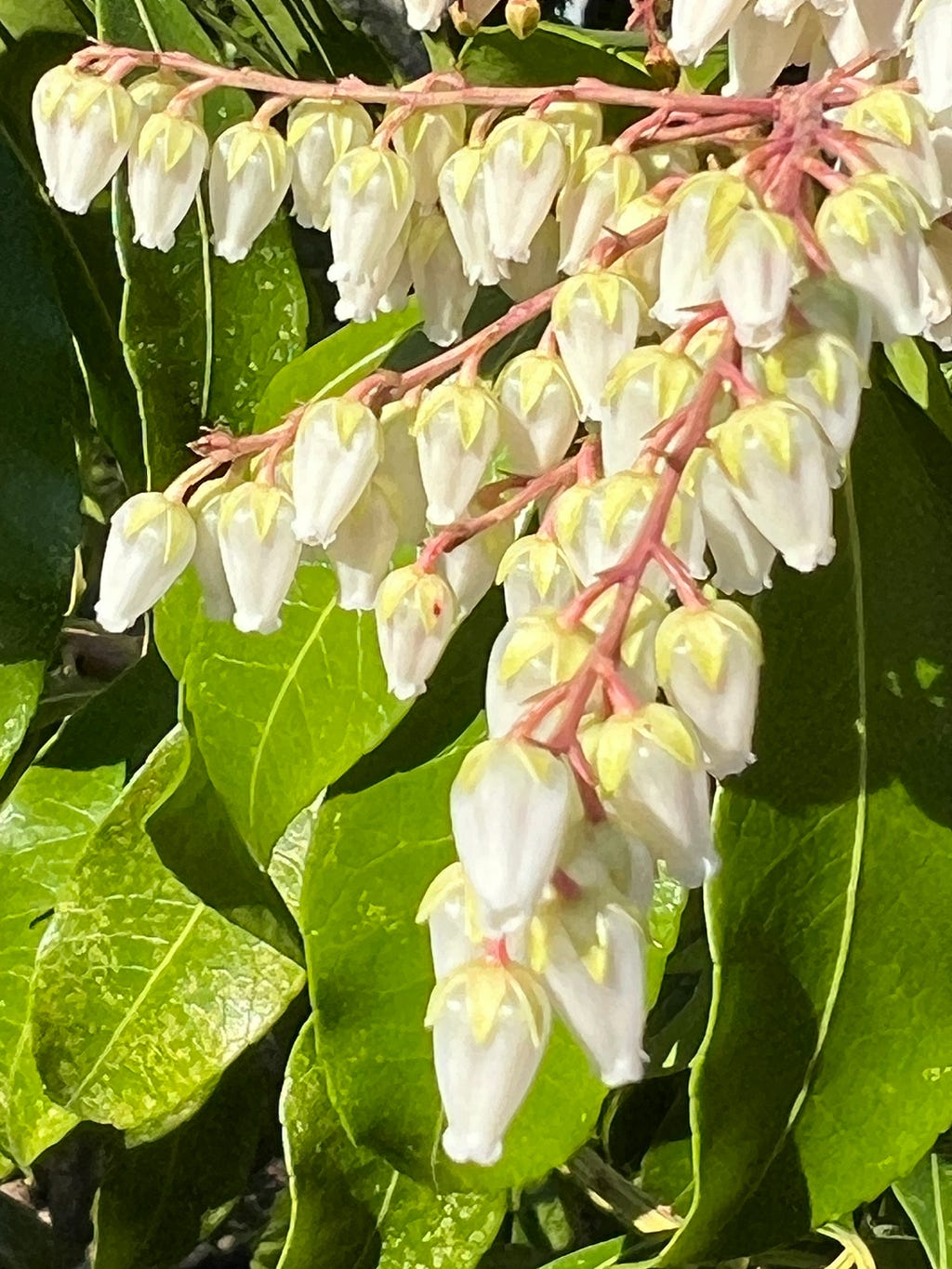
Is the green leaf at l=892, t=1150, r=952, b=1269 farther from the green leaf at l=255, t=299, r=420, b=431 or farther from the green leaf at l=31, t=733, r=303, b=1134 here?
the green leaf at l=255, t=299, r=420, b=431

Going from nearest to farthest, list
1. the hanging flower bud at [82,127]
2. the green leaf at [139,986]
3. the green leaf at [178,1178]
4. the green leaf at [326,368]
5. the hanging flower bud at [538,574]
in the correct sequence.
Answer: the hanging flower bud at [538,574], the hanging flower bud at [82,127], the green leaf at [326,368], the green leaf at [139,986], the green leaf at [178,1178]

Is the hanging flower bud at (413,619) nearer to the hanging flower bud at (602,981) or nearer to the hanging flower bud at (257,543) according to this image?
the hanging flower bud at (257,543)

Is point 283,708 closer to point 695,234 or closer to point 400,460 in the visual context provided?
point 400,460

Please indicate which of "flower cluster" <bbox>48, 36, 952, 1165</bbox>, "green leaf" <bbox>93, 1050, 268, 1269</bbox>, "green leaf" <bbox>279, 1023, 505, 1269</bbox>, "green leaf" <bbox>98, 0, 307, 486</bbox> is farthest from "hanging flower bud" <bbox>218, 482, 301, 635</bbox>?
"green leaf" <bbox>93, 1050, 268, 1269</bbox>

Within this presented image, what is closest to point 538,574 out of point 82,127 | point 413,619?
point 413,619

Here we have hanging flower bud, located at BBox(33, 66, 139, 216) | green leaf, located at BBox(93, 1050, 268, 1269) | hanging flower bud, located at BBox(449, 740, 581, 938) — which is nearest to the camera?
hanging flower bud, located at BBox(449, 740, 581, 938)

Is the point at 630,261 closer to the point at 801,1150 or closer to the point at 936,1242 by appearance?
the point at 801,1150

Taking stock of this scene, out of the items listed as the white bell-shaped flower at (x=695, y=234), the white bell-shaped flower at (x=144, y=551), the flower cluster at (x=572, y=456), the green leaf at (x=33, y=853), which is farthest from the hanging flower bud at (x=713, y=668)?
the green leaf at (x=33, y=853)
